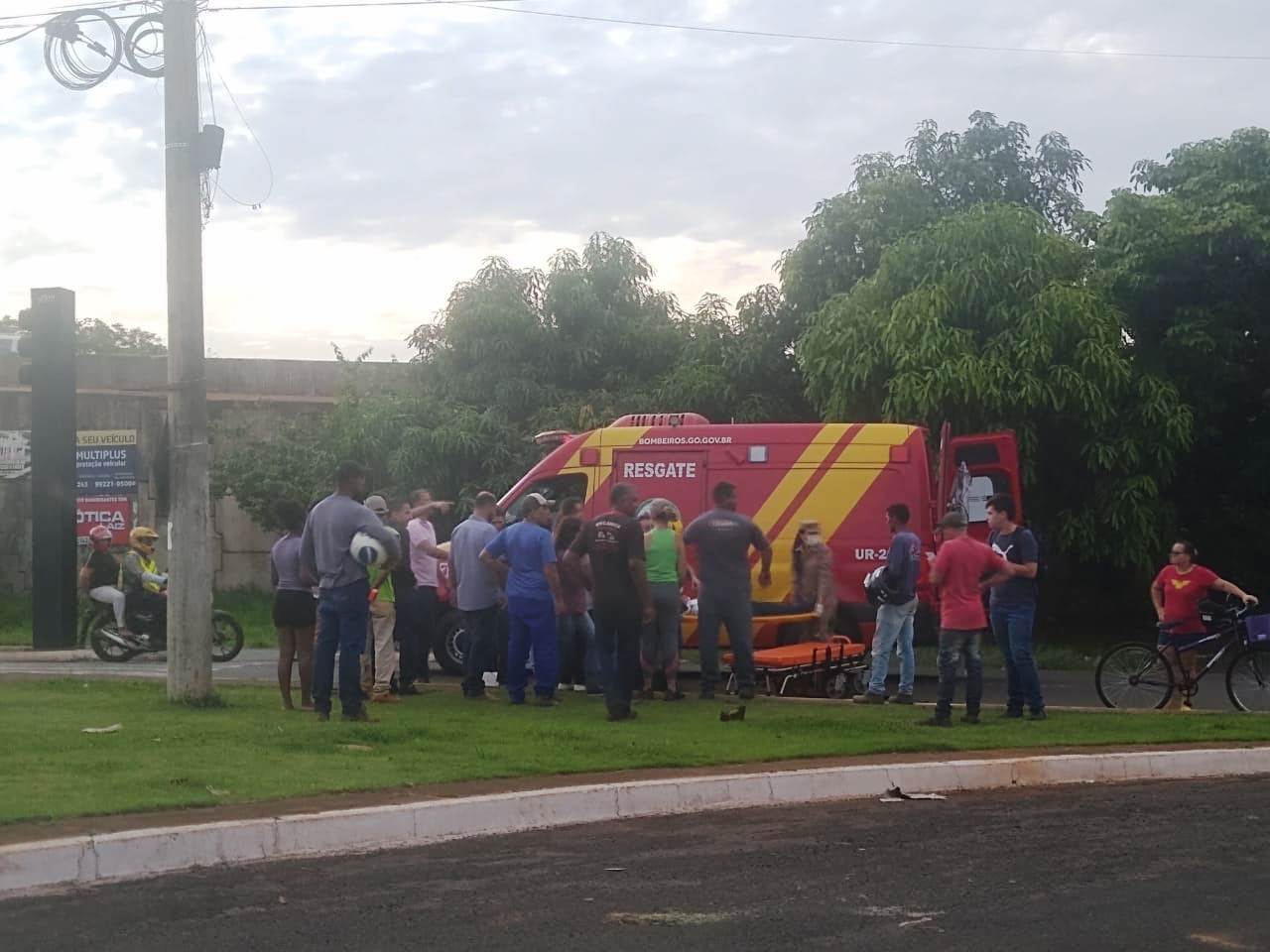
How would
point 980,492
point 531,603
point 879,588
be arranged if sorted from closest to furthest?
point 531,603 → point 879,588 → point 980,492

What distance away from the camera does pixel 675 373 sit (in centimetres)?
2641

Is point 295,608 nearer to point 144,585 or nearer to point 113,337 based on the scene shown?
point 144,585

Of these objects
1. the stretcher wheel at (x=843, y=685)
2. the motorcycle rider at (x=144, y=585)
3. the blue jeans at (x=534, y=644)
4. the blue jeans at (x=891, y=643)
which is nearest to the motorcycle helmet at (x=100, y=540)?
the motorcycle rider at (x=144, y=585)

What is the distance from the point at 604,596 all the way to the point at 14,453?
19.5 meters

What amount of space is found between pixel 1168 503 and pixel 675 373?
796cm

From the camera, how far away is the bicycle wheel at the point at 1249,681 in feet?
43.6

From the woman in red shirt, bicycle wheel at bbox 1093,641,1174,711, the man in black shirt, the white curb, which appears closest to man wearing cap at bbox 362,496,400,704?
the man in black shirt

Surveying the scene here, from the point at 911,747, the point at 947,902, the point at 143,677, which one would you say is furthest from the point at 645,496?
the point at 947,902

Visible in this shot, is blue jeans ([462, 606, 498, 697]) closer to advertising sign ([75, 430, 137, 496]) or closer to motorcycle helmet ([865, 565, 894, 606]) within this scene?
motorcycle helmet ([865, 565, 894, 606])

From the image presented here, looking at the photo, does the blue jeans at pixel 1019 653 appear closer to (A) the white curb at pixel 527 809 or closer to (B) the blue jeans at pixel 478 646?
(A) the white curb at pixel 527 809

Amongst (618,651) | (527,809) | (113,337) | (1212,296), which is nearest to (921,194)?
(1212,296)

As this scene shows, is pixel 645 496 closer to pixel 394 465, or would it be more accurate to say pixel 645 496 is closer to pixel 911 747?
pixel 911 747

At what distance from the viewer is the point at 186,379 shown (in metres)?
12.0

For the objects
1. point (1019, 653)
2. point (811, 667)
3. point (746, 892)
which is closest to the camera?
point (746, 892)
